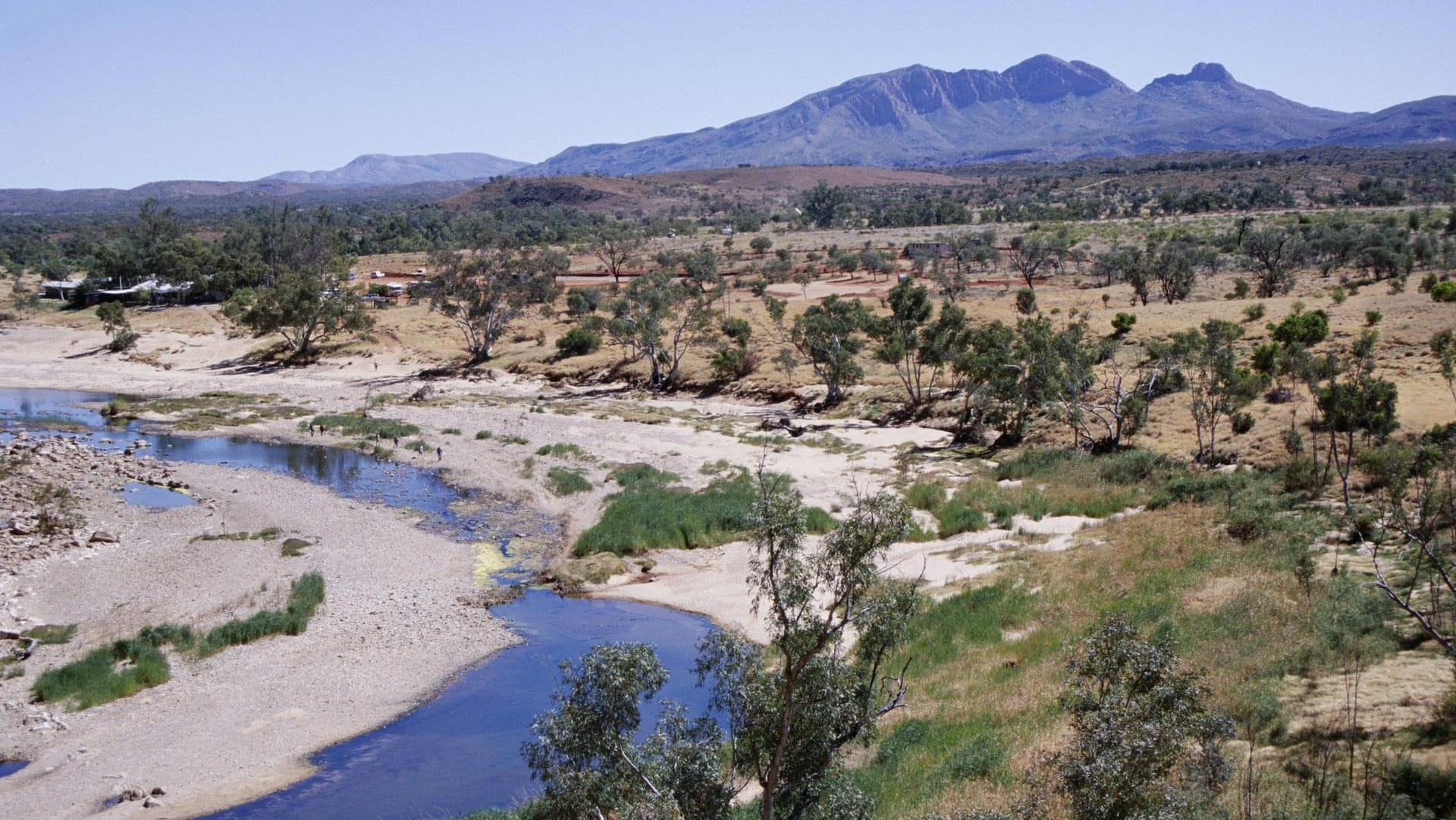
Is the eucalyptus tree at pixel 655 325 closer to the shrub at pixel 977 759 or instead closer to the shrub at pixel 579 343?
the shrub at pixel 579 343

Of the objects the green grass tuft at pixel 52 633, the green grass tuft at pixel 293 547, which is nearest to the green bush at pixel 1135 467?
the green grass tuft at pixel 293 547

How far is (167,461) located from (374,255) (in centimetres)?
7868

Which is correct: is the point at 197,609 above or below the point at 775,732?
below

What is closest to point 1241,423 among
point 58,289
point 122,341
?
point 122,341

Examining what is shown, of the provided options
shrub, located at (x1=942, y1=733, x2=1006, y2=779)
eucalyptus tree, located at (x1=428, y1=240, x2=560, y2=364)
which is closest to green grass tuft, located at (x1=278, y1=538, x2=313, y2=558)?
shrub, located at (x1=942, y1=733, x2=1006, y2=779)

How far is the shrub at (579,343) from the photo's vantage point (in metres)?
63.2

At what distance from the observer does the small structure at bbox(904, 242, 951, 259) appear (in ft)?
294

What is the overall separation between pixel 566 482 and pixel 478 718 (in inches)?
706

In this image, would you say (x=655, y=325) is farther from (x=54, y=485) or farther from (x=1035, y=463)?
(x=54, y=485)

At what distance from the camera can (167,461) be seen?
139ft

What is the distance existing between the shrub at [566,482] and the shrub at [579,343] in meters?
24.1

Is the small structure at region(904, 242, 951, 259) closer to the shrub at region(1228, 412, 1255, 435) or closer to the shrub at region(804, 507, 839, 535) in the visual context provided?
the shrub at region(1228, 412, 1255, 435)

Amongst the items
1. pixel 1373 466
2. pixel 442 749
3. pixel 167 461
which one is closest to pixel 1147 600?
pixel 1373 466

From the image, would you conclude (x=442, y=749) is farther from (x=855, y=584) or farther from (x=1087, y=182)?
(x=1087, y=182)
